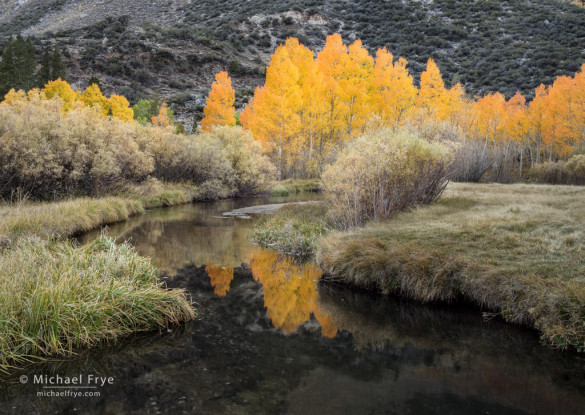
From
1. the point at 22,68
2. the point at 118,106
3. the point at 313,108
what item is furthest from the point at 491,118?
the point at 22,68

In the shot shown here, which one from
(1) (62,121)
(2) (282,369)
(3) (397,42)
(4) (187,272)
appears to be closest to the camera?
(2) (282,369)

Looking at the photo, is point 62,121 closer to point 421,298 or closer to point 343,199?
point 343,199

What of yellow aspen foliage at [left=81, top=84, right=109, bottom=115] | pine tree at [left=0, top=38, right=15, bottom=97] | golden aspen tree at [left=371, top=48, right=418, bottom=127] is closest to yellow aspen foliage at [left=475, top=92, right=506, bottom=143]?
golden aspen tree at [left=371, top=48, right=418, bottom=127]

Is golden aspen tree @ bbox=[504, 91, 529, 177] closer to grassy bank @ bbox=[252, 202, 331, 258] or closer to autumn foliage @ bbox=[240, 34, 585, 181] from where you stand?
autumn foliage @ bbox=[240, 34, 585, 181]

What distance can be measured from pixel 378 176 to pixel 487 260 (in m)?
5.07

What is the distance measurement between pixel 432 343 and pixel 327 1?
346ft

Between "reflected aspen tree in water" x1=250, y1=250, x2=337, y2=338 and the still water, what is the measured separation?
0.15ft

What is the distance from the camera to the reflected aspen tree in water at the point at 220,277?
32.1 feet

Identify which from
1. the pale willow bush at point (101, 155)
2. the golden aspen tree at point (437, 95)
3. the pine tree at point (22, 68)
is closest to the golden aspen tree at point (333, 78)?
the pale willow bush at point (101, 155)

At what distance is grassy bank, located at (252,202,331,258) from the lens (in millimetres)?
13076

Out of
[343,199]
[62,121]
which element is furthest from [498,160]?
[62,121]

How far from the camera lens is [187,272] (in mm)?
11242

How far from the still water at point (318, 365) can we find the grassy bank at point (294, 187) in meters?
22.5

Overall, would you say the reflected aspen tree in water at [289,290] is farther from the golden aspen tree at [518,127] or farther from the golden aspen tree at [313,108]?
the golden aspen tree at [518,127]
